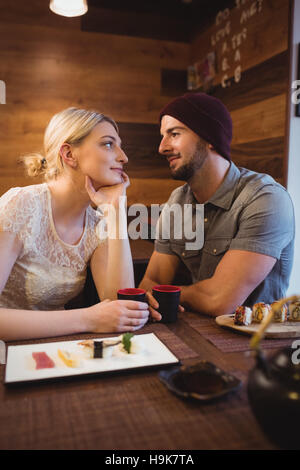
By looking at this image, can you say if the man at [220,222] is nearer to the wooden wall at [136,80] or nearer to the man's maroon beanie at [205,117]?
the man's maroon beanie at [205,117]

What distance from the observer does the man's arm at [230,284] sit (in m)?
1.42

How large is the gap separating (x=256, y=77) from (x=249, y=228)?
1278 mm

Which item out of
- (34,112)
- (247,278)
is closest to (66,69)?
(34,112)

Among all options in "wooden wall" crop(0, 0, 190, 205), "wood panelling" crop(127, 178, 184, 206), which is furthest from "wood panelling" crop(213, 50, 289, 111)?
"wood panelling" crop(127, 178, 184, 206)

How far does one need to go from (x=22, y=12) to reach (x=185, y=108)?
1.90 metres

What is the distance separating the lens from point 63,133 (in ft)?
5.19

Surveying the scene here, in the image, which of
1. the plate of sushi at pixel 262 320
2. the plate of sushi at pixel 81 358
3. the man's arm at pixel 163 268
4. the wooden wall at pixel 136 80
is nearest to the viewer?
the plate of sushi at pixel 81 358

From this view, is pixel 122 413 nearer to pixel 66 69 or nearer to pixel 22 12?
pixel 66 69

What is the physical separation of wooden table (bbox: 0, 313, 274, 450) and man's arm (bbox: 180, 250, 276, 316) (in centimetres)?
54

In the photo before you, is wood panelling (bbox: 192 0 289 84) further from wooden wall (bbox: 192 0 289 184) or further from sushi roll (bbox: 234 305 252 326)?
sushi roll (bbox: 234 305 252 326)

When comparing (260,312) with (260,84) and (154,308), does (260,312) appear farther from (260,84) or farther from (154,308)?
(260,84)

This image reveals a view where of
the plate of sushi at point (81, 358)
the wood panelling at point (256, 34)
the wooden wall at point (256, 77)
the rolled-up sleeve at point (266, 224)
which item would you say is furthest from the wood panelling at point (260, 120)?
the plate of sushi at point (81, 358)

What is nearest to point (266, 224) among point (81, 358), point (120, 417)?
point (81, 358)

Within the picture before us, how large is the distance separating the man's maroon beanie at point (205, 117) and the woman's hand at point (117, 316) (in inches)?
38.2
